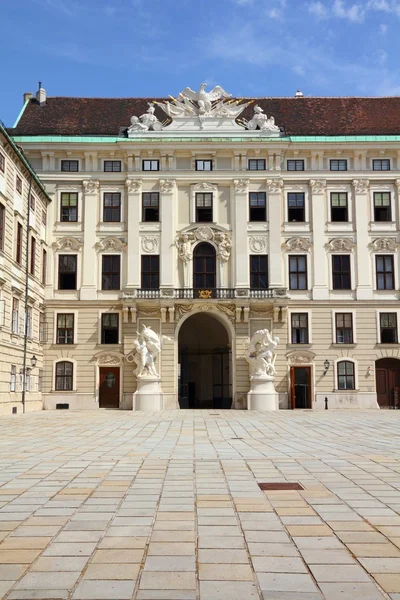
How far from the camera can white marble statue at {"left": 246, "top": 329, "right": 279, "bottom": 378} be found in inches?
1560

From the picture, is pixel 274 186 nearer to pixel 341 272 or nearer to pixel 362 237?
pixel 362 237

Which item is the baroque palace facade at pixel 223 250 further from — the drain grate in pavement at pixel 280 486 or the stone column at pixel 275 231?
the drain grate in pavement at pixel 280 486

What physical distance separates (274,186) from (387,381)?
14.2 m

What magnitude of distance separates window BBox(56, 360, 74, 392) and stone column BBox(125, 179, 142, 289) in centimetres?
618

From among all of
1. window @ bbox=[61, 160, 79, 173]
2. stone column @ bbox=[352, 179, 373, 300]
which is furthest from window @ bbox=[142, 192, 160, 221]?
stone column @ bbox=[352, 179, 373, 300]

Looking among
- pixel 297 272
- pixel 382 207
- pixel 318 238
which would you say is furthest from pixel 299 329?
pixel 382 207

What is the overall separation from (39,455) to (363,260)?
32.4 metres

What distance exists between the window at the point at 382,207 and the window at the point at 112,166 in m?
16.6

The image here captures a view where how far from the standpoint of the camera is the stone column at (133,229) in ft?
139

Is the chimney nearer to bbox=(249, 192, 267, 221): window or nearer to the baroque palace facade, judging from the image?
the baroque palace facade

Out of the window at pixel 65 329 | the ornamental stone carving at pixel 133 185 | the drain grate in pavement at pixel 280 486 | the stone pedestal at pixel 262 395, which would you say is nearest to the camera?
the drain grate in pavement at pixel 280 486

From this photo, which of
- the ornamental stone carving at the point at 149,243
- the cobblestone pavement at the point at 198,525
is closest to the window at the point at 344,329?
the ornamental stone carving at the point at 149,243

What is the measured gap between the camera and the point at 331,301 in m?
42.4

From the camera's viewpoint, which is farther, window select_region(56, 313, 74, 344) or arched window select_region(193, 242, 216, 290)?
arched window select_region(193, 242, 216, 290)
